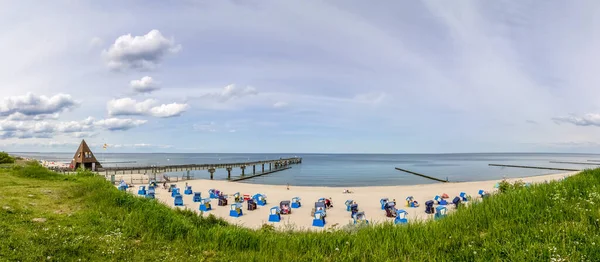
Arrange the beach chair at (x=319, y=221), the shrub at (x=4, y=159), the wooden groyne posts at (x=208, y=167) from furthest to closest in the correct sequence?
the wooden groyne posts at (x=208, y=167), the shrub at (x=4, y=159), the beach chair at (x=319, y=221)

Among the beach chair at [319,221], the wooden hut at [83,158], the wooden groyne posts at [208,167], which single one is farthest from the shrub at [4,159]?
the wooden groyne posts at [208,167]

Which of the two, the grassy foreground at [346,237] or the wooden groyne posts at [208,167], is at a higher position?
the grassy foreground at [346,237]

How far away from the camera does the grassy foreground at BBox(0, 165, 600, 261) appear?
14.3 feet

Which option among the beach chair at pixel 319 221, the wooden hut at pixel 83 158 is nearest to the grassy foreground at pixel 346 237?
the beach chair at pixel 319 221

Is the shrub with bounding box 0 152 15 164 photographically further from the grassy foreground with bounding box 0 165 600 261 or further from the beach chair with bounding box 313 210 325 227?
the beach chair with bounding box 313 210 325 227

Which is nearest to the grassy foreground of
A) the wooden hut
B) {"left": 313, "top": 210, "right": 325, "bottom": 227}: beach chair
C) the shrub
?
{"left": 313, "top": 210, "right": 325, "bottom": 227}: beach chair

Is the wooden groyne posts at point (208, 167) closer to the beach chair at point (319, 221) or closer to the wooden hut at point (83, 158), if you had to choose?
the wooden hut at point (83, 158)

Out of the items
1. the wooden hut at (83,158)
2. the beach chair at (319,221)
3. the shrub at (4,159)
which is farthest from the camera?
the wooden hut at (83,158)

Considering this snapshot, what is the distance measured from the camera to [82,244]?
5219 mm

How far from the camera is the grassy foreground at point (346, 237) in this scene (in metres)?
4.34

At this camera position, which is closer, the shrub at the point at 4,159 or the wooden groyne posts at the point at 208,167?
the shrub at the point at 4,159

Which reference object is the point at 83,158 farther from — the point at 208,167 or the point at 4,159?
the point at 4,159

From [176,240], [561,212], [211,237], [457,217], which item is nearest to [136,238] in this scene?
[176,240]

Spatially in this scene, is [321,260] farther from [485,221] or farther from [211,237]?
[485,221]
